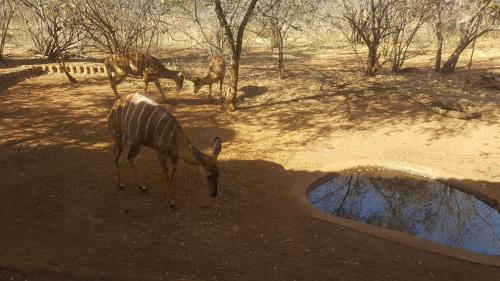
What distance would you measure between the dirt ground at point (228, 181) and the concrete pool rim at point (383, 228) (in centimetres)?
14

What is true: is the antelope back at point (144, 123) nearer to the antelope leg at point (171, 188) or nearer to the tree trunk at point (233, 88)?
the antelope leg at point (171, 188)

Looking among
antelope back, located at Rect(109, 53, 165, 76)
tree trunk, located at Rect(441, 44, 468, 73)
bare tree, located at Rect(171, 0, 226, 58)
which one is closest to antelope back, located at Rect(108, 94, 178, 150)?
bare tree, located at Rect(171, 0, 226, 58)

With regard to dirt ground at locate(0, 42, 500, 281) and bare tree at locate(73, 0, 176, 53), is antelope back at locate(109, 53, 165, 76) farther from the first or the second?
bare tree at locate(73, 0, 176, 53)

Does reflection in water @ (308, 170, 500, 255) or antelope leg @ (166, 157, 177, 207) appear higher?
antelope leg @ (166, 157, 177, 207)

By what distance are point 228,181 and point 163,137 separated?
5.48 feet

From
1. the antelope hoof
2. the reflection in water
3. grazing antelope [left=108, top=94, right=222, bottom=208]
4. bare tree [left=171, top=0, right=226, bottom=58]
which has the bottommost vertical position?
the reflection in water

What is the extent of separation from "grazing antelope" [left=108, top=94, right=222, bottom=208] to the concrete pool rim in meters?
1.63

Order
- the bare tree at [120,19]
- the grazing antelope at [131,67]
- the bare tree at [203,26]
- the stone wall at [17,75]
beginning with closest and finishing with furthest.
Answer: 1. the grazing antelope at [131,67]
2. the stone wall at [17,75]
3. the bare tree at [203,26]
4. the bare tree at [120,19]

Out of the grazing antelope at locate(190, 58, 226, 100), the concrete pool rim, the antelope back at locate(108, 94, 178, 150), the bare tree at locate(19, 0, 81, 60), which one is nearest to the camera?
the concrete pool rim

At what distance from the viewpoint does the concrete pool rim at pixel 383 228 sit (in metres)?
5.81

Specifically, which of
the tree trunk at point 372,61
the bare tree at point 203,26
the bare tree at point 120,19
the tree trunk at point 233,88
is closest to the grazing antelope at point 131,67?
the bare tree at point 203,26

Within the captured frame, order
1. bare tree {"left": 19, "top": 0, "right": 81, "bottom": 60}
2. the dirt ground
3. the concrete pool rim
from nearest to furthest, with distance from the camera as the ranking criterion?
1. the dirt ground
2. the concrete pool rim
3. bare tree {"left": 19, "top": 0, "right": 81, "bottom": 60}

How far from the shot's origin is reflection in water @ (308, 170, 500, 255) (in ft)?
21.4

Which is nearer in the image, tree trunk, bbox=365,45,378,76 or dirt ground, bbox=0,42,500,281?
dirt ground, bbox=0,42,500,281
